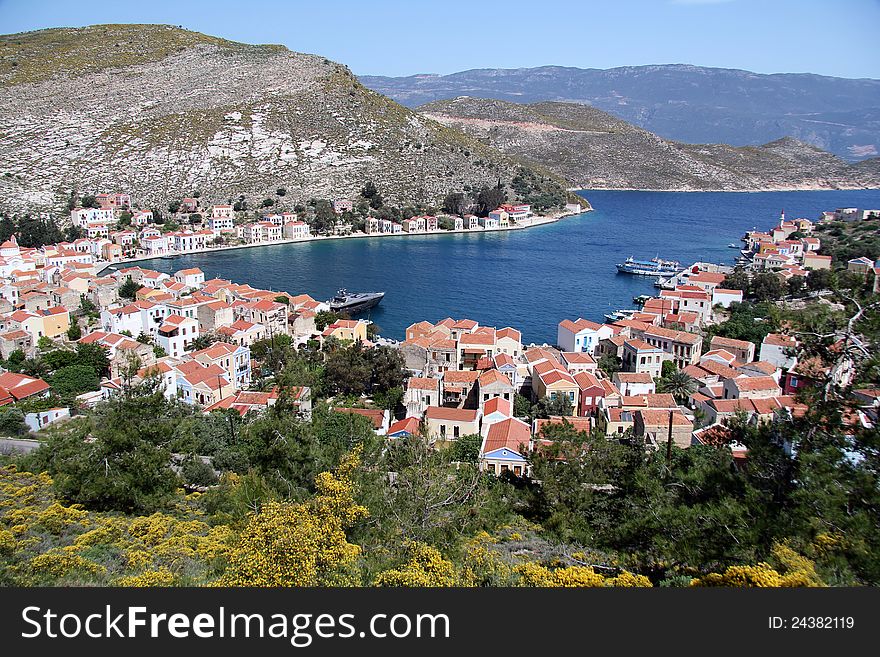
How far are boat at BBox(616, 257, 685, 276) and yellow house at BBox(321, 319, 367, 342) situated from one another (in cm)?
1662

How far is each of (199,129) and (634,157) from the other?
48865 millimetres

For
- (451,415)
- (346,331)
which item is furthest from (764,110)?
(451,415)

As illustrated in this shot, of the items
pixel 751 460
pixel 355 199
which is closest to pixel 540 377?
pixel 751 460

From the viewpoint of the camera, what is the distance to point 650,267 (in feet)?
98.7

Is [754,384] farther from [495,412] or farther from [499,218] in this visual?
[499,218]

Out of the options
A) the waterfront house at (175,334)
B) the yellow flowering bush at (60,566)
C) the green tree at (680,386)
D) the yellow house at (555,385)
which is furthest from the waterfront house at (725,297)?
the yellow flowering bush at (60,566)

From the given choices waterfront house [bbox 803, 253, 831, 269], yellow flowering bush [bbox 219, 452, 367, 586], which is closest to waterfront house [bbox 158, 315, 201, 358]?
yellow flowering bush [bbox 219, 452, 367, 586]

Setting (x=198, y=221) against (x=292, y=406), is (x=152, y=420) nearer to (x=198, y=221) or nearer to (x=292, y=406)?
(x=292, y=406)

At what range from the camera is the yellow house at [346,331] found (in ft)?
54.9

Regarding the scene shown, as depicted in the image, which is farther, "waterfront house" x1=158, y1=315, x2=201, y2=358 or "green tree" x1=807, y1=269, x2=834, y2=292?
"green tree" x1=807, y1=269, x2=834, y2=292

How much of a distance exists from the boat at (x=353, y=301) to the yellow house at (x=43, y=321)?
7725mm

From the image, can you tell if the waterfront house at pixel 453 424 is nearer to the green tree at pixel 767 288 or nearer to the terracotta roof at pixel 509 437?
the terracotta roof at pixel 509 437

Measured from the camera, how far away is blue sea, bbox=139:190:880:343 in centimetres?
2245

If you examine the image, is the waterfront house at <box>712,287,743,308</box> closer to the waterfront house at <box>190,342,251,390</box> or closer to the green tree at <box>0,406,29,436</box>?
the waterfront house at <box>190,342,251,390</box>
